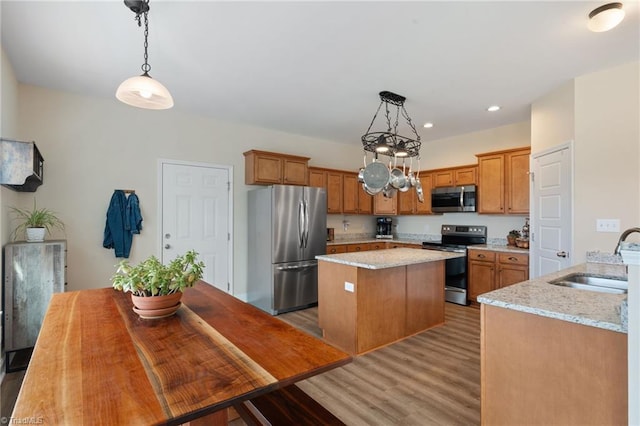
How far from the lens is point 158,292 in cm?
147

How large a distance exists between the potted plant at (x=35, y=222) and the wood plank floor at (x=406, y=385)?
1.20 meters

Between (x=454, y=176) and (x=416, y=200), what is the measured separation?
2.57 ft

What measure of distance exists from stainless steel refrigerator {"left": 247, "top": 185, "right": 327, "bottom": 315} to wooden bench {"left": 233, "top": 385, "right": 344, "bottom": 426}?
9.04 feet

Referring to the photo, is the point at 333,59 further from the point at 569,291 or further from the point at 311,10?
the point at 569,291

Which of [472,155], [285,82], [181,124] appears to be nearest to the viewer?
[285,82]

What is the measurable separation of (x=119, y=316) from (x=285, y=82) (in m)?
2.60

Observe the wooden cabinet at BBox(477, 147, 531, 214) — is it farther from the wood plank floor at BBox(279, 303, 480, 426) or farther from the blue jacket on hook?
the blue jacket on hook

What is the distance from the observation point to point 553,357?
140 cm

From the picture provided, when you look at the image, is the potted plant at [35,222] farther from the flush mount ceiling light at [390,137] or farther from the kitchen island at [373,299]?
the flush mount ceiling light at [390,137]

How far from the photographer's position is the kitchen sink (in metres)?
2.00

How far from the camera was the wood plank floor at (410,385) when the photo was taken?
2039mm

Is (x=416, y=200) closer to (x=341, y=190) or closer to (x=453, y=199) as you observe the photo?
(x=453, y=199)

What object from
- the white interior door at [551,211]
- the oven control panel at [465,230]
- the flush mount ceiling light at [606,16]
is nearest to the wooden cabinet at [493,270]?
the white interior door at [551,211]

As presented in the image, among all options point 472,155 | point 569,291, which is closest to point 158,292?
point 569,291
